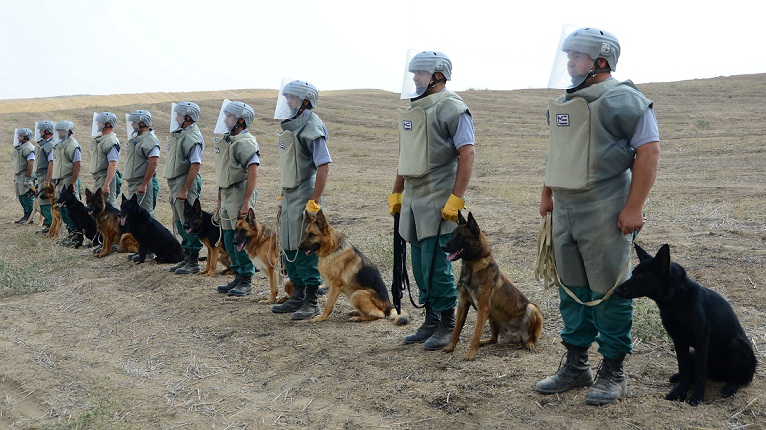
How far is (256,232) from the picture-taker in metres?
8.38

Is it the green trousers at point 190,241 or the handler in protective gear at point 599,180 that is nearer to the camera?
the handler in protective gear at point 599,180

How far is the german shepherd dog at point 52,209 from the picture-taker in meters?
13.9

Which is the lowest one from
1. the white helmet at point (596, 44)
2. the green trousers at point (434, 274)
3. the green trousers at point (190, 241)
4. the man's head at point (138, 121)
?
the green trousers at point (190, 241)

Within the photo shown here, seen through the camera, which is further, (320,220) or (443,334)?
(320,220)

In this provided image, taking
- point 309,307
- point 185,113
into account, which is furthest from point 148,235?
point 309,307

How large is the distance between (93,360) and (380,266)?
4.19m

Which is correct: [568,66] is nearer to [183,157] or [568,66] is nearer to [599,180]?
[599,180]

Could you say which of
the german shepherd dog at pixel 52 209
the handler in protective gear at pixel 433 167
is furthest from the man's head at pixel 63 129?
the handler in protective gear at pixel 433 167

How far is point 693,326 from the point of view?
428 centimetres

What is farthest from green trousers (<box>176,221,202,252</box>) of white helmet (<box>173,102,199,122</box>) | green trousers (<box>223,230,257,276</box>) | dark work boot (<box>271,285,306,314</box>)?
dark work boot (<box>271,285,306,314</box>)

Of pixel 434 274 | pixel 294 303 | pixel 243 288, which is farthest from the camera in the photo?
pixel 243 288

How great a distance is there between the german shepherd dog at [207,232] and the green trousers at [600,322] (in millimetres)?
5933

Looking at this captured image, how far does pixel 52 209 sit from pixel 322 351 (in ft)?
32.1

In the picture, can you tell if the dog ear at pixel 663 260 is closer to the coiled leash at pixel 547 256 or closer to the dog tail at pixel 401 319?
the coiled leash at pixel 547 256
